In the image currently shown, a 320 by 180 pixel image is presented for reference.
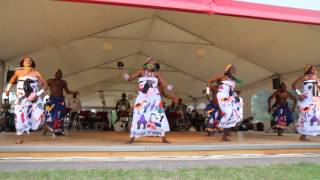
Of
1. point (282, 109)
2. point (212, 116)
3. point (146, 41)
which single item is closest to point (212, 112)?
point (212, 116)

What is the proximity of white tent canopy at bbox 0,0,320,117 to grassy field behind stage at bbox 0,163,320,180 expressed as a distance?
11.8 feet

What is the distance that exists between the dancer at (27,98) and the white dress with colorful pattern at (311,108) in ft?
14.0

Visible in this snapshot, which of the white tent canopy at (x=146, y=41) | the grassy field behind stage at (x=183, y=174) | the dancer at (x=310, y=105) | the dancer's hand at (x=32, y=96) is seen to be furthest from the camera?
the white tent canopy at (x=146, y=41)

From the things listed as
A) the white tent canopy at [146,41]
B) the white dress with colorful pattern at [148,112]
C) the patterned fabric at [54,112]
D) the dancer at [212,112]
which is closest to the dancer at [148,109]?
the white dress with colorful pattern at [148,112]

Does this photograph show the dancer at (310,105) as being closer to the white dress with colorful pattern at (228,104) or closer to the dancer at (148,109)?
the white dress with colorful pattern at (228,104)

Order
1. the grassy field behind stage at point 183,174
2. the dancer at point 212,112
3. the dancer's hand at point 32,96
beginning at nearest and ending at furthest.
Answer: the grassy field behind stage at point 183,174 → the dancer's hand at point 32,96 → the dancer at point 212,112

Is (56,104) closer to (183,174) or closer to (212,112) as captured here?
(212,112)

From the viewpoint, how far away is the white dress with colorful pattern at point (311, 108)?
652 centimetres

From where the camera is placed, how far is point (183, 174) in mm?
4047

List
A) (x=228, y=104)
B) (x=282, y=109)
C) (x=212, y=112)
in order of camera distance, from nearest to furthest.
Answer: (x=228, y=104), (x=212, y=112), (x=282, y=109)

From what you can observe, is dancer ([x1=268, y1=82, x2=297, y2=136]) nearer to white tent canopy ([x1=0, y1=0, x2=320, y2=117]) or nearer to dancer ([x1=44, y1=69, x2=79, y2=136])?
white tent canopy ([x1=0, y1=0, x2=320, y2=117])

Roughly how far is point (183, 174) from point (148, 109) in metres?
1.70

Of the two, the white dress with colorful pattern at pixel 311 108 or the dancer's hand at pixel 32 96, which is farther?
the white dress with colorful pattern at pixel 311 108

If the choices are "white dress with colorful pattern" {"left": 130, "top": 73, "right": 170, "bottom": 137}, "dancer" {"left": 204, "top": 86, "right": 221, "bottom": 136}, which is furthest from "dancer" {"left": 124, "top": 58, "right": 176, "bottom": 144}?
"dancer" {"left": 204, "top": 86, "right": 221, "bottom": 136}
